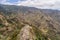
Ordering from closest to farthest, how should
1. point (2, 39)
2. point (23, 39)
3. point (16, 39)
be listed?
point (23, 39) < point (16, 39) < point (2, 39)

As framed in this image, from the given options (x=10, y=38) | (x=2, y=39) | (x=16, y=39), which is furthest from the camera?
(x=2, y=39)

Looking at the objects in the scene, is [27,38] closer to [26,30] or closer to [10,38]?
[26,30]

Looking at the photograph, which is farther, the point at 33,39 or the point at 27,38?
the point at 33,39

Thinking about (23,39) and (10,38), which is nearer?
(23,39)

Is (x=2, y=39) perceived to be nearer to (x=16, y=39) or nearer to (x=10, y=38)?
(x=10, y=38)

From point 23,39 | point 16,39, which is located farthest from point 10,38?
point 23,39

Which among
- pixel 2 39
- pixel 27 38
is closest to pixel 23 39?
pixel 27 38

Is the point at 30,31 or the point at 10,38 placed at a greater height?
the point at 30,31

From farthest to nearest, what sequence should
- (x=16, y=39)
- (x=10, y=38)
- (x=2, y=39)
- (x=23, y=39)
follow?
(x=2, y=39), (x=10, y=38), (x=16, y=39), (x=23, y=39)

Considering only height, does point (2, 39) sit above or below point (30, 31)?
below
